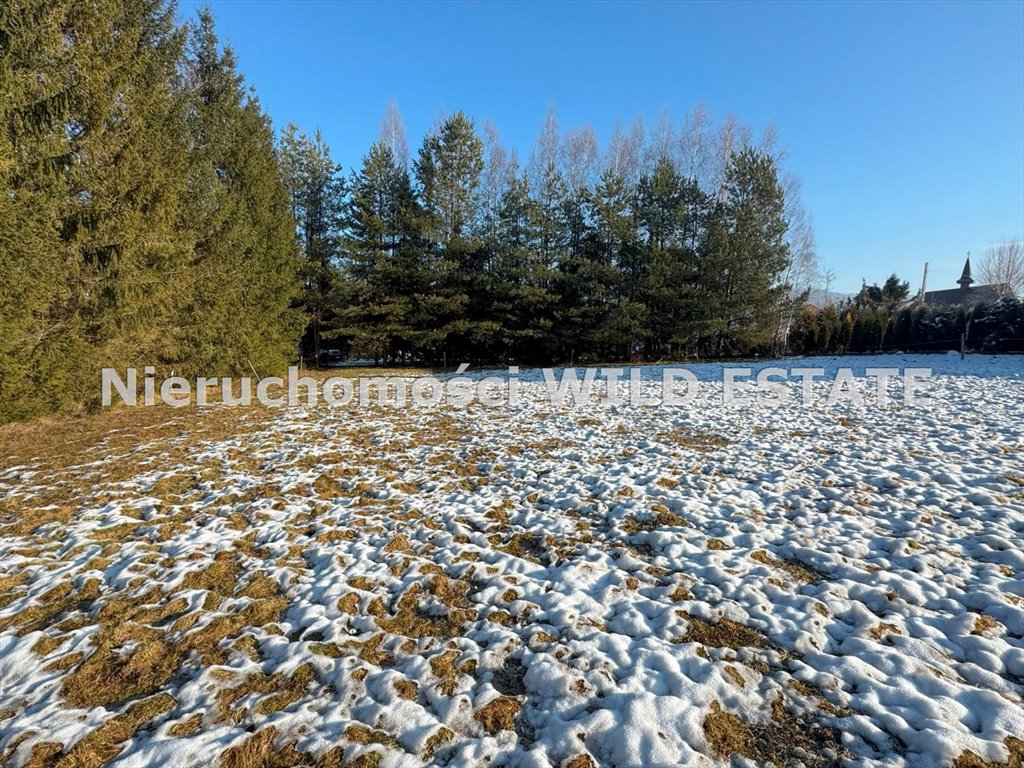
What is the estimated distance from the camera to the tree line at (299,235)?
22.5 feet

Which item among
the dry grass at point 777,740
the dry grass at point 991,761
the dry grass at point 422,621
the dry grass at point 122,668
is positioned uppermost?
the dry grass at point 991,761

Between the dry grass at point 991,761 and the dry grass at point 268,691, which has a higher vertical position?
the dry grass at point 991,761

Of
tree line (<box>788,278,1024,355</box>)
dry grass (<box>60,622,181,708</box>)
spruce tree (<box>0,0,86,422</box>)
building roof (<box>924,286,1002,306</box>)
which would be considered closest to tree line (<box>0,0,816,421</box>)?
spruce tree (<box>0,0,86,422</box>)

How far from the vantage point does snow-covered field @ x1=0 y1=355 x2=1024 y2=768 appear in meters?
2.00

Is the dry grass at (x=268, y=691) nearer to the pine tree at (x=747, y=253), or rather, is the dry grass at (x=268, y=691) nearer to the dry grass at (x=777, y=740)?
the dry grass at (x=777, y=740)

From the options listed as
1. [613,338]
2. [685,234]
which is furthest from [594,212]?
[613,338]

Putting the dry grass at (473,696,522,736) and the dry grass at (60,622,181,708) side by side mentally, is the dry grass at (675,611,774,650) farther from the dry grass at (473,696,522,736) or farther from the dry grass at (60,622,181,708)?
the dry grass at (60,622,181,708)

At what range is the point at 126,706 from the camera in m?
2.21

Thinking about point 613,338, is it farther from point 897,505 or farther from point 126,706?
point 126,706

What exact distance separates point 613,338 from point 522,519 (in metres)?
17.0

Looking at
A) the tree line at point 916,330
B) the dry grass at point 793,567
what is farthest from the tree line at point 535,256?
the dry grass at point 793,567

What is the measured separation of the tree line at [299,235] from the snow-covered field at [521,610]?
3.56 meters

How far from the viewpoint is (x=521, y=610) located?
115 inches

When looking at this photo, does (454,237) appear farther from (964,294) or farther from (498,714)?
(964,294)
